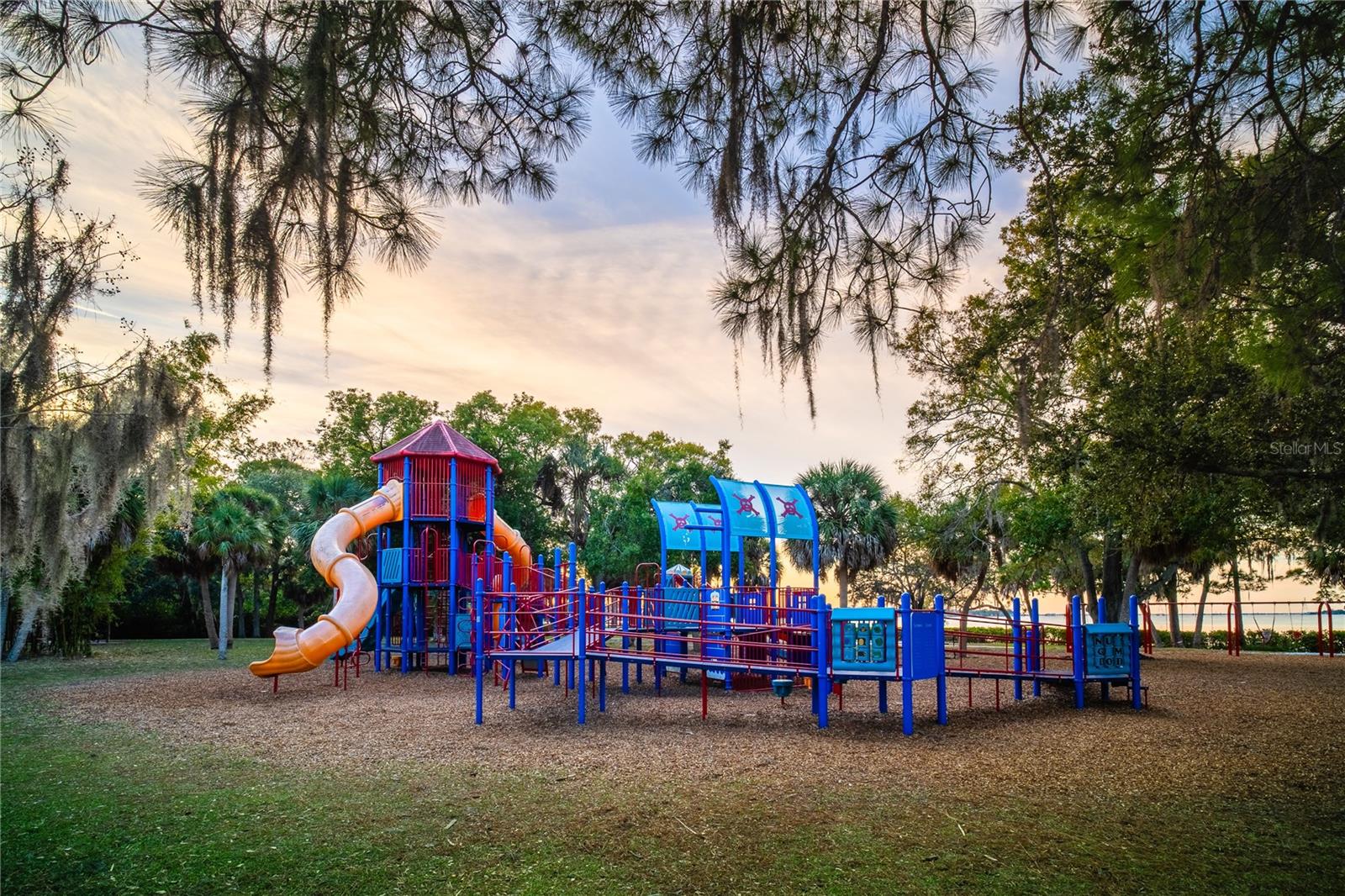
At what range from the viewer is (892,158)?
5965 mm

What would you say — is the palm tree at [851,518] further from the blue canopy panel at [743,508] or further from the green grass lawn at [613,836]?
the green grass lawn at [613,836]

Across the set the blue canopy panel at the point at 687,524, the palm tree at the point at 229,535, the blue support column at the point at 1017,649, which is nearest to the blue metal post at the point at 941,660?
the blue support column at the point at 1017,649

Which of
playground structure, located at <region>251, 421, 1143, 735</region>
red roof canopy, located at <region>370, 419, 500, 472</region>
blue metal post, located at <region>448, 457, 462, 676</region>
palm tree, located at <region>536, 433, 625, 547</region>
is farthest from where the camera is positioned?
palm tree, located at <region>536, 433, 625, 547</region>

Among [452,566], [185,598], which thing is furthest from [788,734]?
[185,598]

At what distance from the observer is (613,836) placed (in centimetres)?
565

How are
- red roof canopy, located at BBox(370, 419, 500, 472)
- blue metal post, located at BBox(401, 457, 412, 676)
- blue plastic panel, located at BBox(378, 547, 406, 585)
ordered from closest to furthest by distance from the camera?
blue metal post, located at BBox(401, 457, 412, 676) < blue plastic panel, located at BBox(378, 547, 406, 585) < red roof canopy, located at BBox(370, 419, 500, 472)

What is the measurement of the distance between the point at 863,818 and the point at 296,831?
12.6 feet

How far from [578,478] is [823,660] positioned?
26.6m

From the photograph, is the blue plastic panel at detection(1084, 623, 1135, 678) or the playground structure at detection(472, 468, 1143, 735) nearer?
the playground structure at detection(472, 468, 1143, 735)

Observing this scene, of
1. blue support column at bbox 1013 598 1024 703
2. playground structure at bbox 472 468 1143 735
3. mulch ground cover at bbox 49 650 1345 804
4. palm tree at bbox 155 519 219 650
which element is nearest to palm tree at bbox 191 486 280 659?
palm tree at bbox 155 519 219 650

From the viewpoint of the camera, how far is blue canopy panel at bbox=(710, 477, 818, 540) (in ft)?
47.5

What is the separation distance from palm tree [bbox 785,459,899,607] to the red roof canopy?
52.1 feet

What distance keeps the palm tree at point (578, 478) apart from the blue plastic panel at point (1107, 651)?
2567 centimetres

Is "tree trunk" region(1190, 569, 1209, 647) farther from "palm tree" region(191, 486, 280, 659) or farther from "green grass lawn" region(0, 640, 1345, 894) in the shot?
"palm tree" region(191, 486, 280, 659)
